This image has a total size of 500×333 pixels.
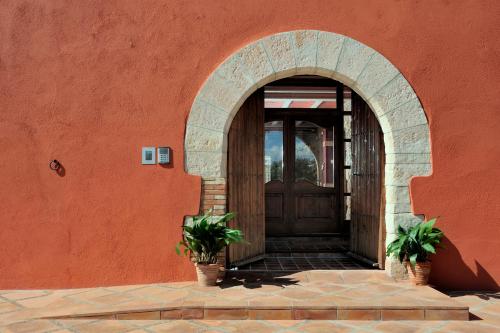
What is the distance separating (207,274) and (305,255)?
203 centimetres

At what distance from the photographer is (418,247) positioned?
4012 mm

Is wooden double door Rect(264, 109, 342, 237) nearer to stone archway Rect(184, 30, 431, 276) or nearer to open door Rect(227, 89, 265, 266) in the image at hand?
open door Rect(227, 89, 265, 266)

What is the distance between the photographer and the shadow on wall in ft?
13.9

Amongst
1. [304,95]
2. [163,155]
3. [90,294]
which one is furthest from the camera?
[304,95]

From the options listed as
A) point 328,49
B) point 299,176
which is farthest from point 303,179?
point 328,49

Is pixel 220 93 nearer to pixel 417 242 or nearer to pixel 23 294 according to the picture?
pixel 417 242

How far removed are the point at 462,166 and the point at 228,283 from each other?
2.67 meters

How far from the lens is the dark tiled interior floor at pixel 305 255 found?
496 cm

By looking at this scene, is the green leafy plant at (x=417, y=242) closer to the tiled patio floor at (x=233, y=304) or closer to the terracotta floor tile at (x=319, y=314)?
the tiled patio floor at (x=233, y=304)

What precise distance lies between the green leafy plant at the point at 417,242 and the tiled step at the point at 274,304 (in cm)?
31

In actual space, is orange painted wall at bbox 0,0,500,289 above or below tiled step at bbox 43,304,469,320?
above

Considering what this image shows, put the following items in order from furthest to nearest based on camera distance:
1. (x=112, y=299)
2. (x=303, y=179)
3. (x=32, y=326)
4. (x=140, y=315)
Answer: (x=303, y=179) < (x=112, y=299) < (x=140, y=315) < (x=32, y=326)

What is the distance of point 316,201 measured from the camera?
7.12 m

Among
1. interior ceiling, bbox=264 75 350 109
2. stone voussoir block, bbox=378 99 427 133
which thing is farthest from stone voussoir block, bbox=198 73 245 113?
interior ceiling, bbox=264 75 350 109
